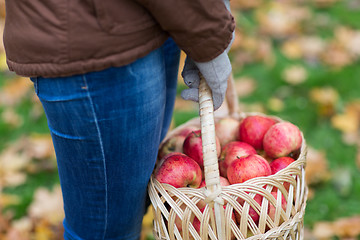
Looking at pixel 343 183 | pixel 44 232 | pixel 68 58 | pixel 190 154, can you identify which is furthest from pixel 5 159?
pixel 343 183

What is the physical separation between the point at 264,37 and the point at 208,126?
1.93 m

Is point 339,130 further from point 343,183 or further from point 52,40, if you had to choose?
point 52,40

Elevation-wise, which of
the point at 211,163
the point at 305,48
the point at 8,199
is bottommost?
the point at 8,199

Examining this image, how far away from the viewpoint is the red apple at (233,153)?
118cm

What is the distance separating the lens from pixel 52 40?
76 centimetres

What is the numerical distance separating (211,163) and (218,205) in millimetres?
108

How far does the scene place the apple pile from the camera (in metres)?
1.06

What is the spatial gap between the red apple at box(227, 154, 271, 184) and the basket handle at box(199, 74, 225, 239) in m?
0.16

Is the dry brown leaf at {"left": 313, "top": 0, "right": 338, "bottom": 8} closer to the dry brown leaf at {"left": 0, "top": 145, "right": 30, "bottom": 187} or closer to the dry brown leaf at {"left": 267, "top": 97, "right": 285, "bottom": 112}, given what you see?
the dry brown leaf at {"left": 267, "top": 97, "right": 285, "bottom": 112}

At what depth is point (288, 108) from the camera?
2.13 metres

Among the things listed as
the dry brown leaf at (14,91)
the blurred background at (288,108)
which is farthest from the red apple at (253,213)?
the dry brown leaf at (14,91)

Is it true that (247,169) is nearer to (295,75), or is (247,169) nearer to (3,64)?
(295,75)

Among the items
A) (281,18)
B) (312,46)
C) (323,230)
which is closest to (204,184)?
(323,230)

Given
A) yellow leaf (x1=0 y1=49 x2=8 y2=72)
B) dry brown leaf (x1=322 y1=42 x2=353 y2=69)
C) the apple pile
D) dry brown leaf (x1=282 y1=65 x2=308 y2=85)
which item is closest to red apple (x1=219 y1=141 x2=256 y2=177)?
the apple pile
